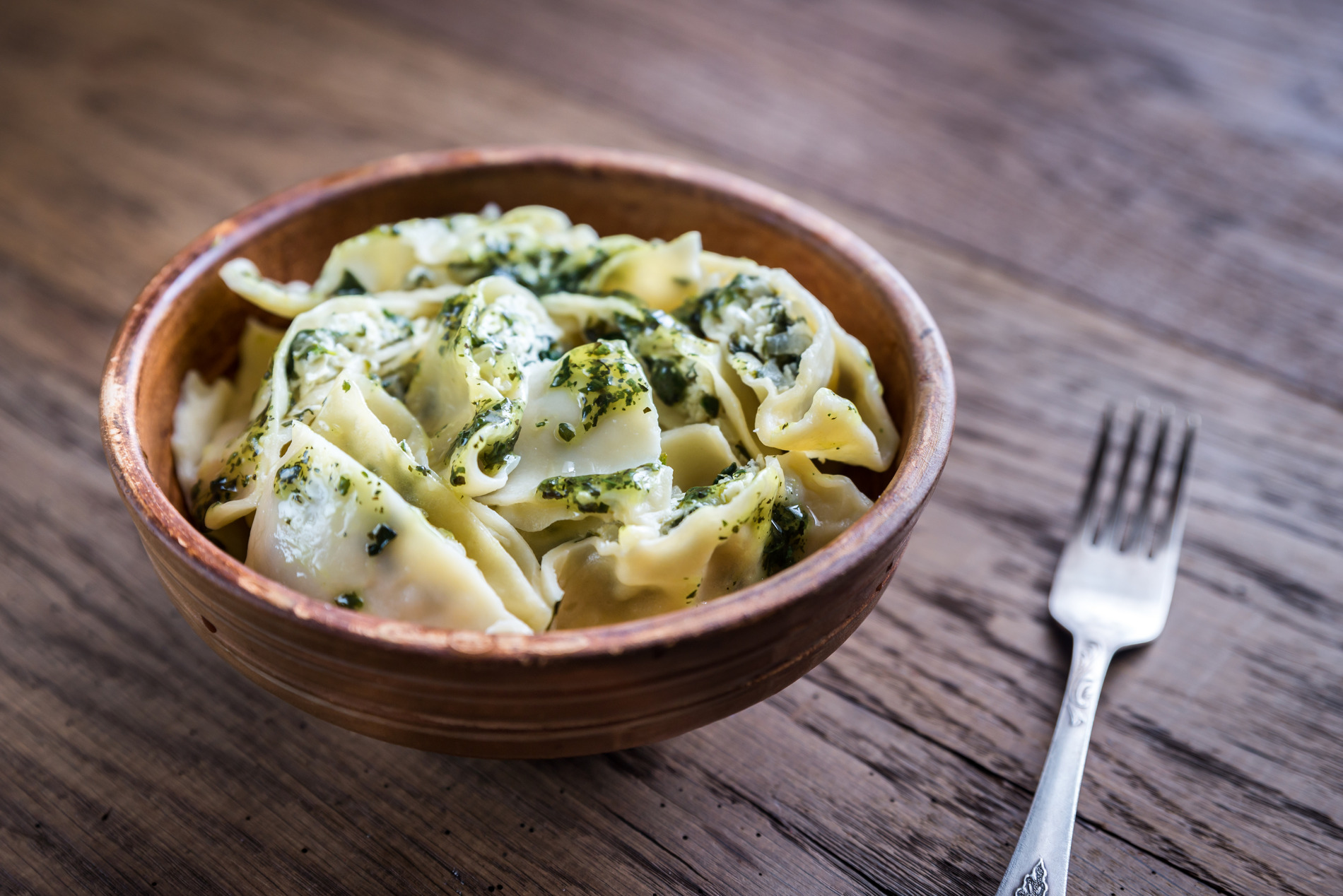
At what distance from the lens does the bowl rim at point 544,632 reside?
4.14ft

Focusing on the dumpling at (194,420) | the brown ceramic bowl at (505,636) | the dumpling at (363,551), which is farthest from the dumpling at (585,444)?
the dumpling at (194,420)

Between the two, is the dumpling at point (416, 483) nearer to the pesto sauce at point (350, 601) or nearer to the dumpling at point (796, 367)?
the pesto sauce at point (350, 601)

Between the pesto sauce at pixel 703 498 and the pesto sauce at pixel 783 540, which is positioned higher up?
the pesto sauce at pixel 703 498

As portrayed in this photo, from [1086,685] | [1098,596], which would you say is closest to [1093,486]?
[1098,596]

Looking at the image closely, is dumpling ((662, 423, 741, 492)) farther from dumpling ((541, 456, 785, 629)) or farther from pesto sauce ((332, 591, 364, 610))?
pesto sauce ((332, 591, 364, 610))

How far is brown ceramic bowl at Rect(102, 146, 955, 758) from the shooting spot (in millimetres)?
1271

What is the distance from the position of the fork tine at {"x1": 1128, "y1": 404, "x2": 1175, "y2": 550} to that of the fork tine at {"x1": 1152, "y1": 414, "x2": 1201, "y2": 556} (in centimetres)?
3

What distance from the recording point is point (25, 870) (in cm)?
155

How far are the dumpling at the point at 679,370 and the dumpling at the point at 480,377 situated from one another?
120 mm

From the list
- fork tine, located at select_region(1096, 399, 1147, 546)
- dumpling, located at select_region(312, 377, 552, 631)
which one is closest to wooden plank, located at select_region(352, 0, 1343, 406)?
fork tine, located at select_region(1096, 399, 1147, 546)

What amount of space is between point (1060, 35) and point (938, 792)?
2.95 m

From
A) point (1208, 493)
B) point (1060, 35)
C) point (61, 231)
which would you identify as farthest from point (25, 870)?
point (1060, 35)

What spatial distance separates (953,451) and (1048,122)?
4.93 feet

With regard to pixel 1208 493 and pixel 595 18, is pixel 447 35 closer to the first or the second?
pixel 595 18
